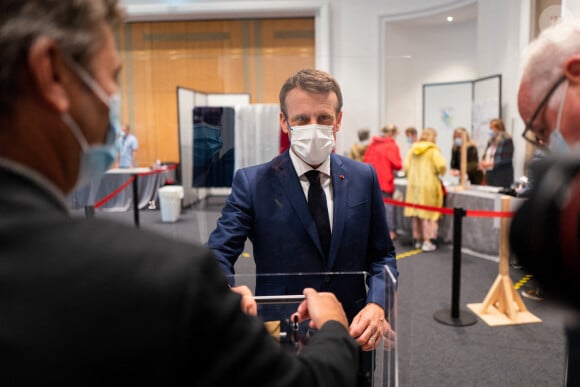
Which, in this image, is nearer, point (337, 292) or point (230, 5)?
point (337, 292)

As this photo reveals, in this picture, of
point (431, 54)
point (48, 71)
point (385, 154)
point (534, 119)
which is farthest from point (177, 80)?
point (431, 54)

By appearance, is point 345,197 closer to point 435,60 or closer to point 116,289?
point 116,289

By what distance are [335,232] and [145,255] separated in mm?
1173

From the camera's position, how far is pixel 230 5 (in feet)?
34.8

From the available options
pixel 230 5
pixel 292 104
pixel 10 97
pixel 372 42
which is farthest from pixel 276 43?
pixel 10 97

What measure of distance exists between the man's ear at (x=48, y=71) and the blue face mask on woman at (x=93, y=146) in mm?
21

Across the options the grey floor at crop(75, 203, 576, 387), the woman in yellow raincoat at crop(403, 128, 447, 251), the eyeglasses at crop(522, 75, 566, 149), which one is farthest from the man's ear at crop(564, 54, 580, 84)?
the woman in yellow raincoat at crop(403, 128, 447, 251)

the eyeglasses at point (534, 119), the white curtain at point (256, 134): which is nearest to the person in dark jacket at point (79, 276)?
the eyeglasses at point (534, 119)

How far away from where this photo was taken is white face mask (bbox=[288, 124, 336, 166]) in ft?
5.77

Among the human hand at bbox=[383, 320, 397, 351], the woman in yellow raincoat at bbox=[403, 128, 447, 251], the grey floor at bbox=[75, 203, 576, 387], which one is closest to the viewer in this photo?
the human hand at bbox=[383, 320, 397, 351]

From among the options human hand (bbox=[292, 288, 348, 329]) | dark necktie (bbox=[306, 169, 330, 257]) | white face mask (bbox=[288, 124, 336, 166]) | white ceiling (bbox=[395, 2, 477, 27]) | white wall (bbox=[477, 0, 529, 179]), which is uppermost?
white ceiling (bbox=[395, 2, 477, 27])

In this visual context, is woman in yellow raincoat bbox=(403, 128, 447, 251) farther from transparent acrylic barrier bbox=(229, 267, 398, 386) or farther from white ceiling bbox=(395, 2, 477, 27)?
transparent acrylic barrier bbox=(229, 267, 398, 386)

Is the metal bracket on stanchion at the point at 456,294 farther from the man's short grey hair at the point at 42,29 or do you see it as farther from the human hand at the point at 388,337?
the man's short grey hair at the point at 42,29

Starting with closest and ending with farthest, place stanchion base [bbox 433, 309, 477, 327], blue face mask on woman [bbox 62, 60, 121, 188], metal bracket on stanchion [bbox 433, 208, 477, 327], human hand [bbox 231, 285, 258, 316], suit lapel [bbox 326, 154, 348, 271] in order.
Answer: blue face mask on woman [bbox 62, 60, 121, 188] < human hand [bbox 231, 285, 258, 316] < suit lapel [bbox 326, 154, 348, 271] < metal bracket on stanchion [bbox 433, 208, 477, 327] < stanchion base [bbox 433, 309, 477, 327]
